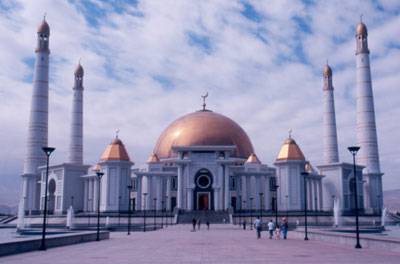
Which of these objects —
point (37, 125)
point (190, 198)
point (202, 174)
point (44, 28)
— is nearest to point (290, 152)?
point (202, 174)

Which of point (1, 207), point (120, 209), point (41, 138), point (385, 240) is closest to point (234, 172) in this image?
point (120, 209)

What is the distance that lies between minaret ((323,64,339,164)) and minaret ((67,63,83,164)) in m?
39.6

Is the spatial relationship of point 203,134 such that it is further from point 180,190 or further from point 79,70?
point 79,70

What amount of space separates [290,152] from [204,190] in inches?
517

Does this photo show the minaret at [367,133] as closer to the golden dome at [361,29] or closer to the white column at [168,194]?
the golden dome at [361,29]

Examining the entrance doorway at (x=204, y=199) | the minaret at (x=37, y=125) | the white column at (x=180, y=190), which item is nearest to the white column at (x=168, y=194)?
the entrance doorway at (x=204, y=199)

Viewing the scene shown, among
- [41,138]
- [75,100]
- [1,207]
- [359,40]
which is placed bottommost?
[1,207]

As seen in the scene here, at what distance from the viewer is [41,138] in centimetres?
6600

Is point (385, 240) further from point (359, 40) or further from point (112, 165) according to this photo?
point (359, 40)

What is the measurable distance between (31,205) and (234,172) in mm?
30204

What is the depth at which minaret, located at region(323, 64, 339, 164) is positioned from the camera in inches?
2913

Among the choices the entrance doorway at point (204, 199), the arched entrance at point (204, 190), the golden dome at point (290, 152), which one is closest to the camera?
the arched entrance at point (204, 190)

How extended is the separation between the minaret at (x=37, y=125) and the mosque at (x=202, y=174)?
5.5 inches

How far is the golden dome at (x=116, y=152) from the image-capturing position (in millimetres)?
62531
